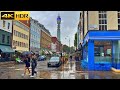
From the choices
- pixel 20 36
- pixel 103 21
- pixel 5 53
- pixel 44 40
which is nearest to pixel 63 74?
pixel 103 21

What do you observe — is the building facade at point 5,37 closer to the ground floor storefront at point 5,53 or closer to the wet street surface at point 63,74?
the ground floor storefront at point 5,53

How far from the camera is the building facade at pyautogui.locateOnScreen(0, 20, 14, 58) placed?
47938mm

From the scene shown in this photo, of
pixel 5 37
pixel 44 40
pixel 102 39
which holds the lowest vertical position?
pixel 102 39

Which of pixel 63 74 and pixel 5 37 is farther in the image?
pixel 5 37

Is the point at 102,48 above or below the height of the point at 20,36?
below

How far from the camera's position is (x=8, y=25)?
2087 inches

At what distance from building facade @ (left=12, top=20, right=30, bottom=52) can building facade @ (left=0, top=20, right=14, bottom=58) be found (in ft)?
9.69

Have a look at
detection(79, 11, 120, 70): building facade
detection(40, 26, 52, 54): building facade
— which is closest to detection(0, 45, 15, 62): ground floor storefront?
detection(79, 11, 120, 70): building facade

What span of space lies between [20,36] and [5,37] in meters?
12.1

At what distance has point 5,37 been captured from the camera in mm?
51094

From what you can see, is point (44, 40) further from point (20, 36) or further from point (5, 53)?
point (5, 53)
